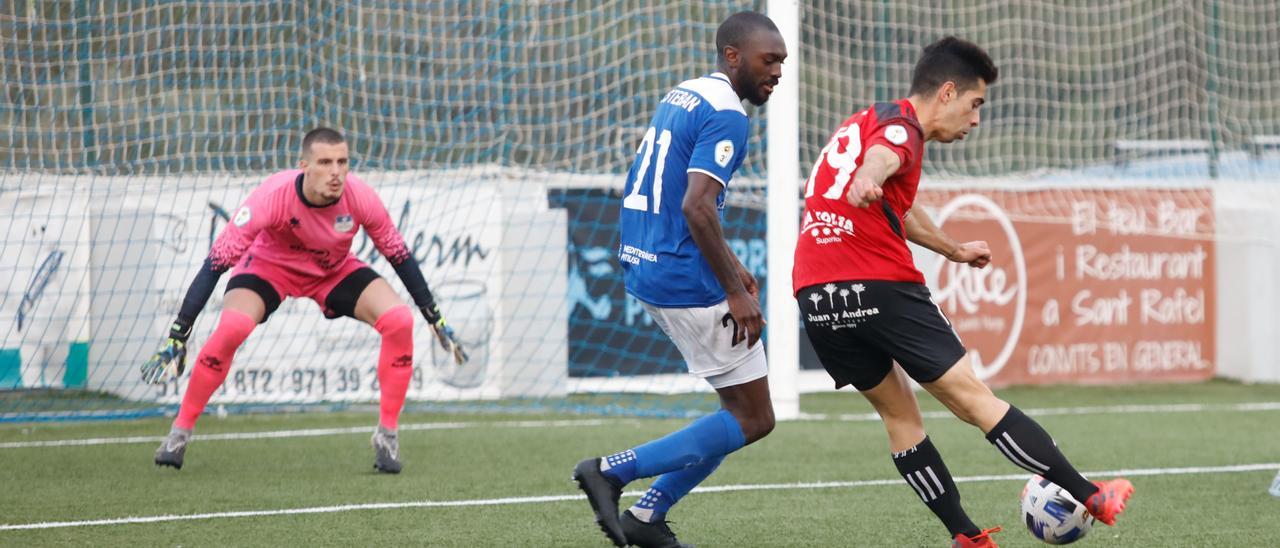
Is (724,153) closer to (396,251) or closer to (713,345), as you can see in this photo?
(713,345)

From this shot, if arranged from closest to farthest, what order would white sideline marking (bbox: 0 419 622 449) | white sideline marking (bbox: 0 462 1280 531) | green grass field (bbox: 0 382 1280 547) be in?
1. green grass field (bbox: 0 382 1280 547)
2. white sideline marking (bbox: 0 462 1280 531)
3. white sideline marking (bbox: 0 419 622 449)

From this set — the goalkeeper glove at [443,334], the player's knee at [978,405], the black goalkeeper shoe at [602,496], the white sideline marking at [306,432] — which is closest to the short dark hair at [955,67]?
the player's knee at [978,405]

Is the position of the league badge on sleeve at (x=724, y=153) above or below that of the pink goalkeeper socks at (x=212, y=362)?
above

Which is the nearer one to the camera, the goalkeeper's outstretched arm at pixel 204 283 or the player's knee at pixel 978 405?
the player's knee at pixel 978 405

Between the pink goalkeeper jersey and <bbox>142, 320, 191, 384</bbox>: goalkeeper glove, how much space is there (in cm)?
50

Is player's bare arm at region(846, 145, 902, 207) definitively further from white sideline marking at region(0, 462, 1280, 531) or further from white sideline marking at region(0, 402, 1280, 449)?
white sideline marking at region(0, 402, 1280, 449)

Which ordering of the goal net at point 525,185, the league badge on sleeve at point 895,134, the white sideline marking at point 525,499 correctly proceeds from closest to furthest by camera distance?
the league badge on sleeve at point 895,134, the white sideline marking at point 525,499, the goal net at point 525,185

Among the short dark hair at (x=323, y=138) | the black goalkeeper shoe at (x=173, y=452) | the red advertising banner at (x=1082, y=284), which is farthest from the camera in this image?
the red advertising banner at (x=1082, y=284)

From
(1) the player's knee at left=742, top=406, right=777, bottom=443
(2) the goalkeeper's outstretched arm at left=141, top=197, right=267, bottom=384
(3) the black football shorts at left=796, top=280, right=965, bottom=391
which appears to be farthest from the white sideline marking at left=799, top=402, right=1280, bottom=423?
(3) the black football shorts at left=796, top=280, right=965, bottom=391

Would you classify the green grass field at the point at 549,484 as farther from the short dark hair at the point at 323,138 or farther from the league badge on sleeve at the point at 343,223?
the short dark hair at the point at 323,138

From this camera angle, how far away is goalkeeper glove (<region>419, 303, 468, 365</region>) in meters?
7.38

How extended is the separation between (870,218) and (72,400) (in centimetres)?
762

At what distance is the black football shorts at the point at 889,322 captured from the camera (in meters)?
4.64

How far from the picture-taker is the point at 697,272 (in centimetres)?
498
